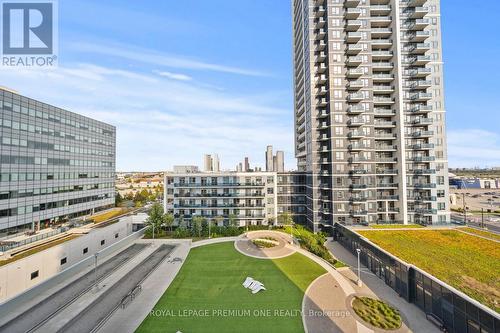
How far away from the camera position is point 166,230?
58.6m

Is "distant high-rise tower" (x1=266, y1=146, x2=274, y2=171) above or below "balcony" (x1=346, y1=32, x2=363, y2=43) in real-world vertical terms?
below

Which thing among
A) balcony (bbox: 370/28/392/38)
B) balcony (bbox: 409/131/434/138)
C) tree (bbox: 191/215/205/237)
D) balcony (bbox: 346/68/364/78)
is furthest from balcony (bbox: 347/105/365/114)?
tree (bbox: 191/215/205/237)

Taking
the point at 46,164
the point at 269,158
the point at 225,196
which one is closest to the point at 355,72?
the point at 269,158

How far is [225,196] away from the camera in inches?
2419

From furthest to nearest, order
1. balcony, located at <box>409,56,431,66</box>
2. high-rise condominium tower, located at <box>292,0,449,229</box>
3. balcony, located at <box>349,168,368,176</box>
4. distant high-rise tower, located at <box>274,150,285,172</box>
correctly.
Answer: distant high-rise tower, located at <box>274,150,285,172</box> → balcony, located at <box>409,56,431,66</box> → high-rise condominium tower, located at <box>292,0,449,229</box> → balcony, located at <box>349,168,368,176</box>

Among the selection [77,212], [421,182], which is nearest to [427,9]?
[421,182]

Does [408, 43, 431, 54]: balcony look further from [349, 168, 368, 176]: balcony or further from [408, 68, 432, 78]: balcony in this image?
[349, 168, 368, 176]: balcony

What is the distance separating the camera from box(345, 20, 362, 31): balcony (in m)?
53.3

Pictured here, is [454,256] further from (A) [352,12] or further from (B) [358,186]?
(A) [352,12]

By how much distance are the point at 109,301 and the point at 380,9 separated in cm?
7971

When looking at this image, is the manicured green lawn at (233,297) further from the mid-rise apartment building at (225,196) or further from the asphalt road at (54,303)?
the mid-rise apartment building at (225,196)

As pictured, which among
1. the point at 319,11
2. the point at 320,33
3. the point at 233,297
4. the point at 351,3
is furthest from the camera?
the point at 320,33

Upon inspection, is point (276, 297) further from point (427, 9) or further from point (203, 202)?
point (427, 9)

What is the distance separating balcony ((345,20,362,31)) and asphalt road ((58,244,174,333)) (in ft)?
219
